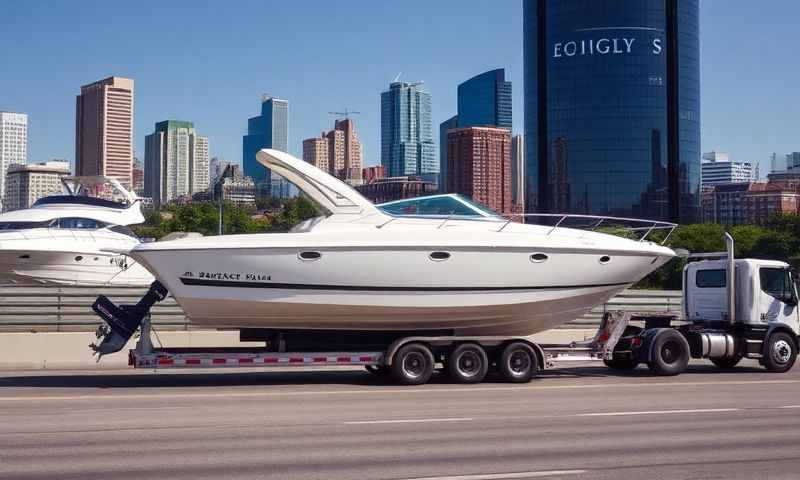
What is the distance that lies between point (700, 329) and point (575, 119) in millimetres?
130055

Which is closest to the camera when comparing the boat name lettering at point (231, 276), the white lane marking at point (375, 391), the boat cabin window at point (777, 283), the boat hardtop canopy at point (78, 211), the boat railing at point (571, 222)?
the white lane marking at point (375, 391)

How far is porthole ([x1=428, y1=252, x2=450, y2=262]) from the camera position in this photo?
1590cm

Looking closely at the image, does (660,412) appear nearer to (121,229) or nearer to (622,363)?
(622,363)

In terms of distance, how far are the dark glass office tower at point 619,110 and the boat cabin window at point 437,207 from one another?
12908cm

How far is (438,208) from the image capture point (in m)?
16.7

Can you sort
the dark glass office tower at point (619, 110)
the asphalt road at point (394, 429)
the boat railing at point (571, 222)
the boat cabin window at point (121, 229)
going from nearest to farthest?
the asphalt road at point (394, 429) < the boat railing at point (571, 222) < the boat cabin window at point (121, 229) < the dark glass office tower at point (619, 110)

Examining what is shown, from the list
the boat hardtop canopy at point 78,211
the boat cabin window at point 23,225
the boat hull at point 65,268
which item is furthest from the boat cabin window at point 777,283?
the boat cabin window at point 23,225

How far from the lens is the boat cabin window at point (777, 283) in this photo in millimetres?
18781

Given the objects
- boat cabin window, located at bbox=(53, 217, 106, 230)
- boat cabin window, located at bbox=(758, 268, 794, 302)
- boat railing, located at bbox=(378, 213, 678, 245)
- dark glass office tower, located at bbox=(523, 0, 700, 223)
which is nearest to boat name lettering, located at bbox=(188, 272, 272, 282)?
boat railing, located at bbox=(378, 213, 678, 245)

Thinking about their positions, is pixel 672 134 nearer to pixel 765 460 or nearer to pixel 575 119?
pixel 575 119

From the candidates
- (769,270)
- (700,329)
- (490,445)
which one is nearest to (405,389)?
(490,445)

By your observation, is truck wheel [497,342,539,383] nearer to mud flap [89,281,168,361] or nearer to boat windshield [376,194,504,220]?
boat windshield [376,194,504,220]

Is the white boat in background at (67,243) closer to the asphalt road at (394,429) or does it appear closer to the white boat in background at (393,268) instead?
the asphalt road at (394,429)

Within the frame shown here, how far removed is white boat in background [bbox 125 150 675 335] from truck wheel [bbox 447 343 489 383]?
525 millimetres
